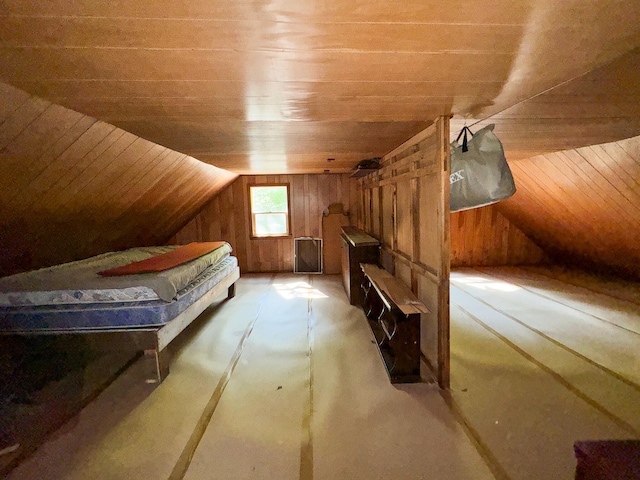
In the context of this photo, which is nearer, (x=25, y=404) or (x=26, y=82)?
(x=26, y=82)

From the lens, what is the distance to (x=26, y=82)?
132 cm

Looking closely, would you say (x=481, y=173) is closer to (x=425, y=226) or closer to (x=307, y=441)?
(x=425, y=226)

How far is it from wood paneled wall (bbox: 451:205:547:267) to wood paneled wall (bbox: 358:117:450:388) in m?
3.11

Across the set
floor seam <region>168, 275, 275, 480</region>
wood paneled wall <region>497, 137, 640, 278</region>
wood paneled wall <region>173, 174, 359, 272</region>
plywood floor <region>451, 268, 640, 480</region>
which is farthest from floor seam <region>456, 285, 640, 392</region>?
wood paneled wall <region>173, 174, 359, 272</region>

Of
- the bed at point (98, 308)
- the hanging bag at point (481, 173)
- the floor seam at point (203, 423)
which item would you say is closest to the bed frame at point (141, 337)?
the bed at point (98, 308)

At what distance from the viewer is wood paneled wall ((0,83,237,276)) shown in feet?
5.56

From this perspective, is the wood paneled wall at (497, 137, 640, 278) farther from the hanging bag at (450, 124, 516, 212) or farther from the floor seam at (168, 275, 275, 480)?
the floor seam at (168, 275, 275, 480)

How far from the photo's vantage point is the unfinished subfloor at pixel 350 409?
1.52 m

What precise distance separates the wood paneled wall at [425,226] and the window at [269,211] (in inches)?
108

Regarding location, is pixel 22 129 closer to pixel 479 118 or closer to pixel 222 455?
pixel 222 455

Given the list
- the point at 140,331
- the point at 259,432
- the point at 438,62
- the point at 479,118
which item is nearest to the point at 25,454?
the point at 140,331

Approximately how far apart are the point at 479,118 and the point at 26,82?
2.53m

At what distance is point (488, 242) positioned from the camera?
19.4ft

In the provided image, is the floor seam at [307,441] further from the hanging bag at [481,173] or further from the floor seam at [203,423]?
the hanging bag at [481,173]
